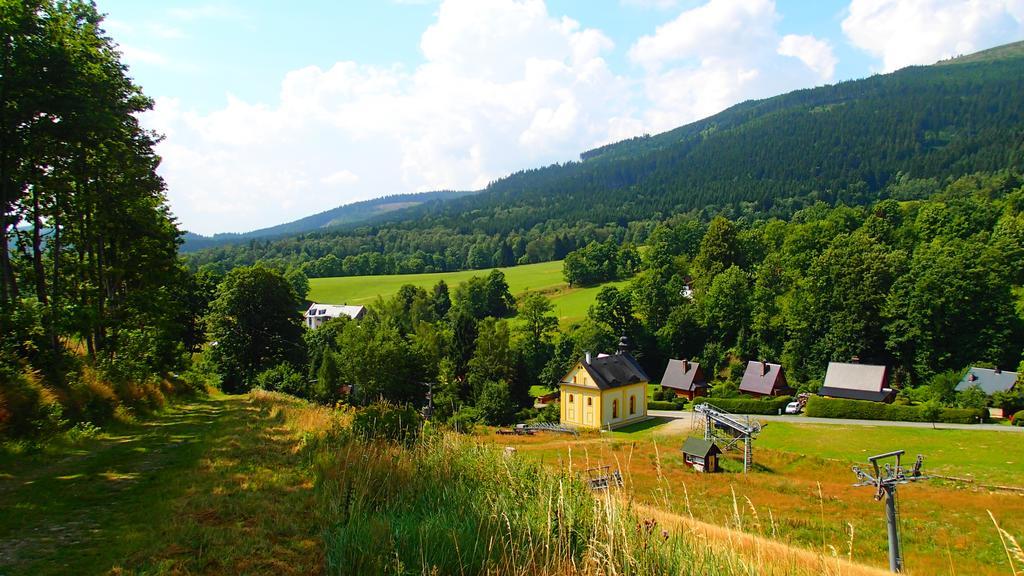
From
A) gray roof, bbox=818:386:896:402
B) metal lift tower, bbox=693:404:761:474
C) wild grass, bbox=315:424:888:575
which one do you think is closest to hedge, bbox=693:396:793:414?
gray roof, bbox=818:386:896:402

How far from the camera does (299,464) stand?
925cm

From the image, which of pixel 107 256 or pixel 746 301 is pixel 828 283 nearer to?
pixel 746 301

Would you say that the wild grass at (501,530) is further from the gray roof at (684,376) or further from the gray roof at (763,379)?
the gray roof at (684,376)

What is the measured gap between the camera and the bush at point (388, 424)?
9711 mm

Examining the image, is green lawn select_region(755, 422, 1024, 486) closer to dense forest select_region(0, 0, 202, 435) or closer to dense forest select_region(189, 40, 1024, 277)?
dense forest select_region(0, 0, 202, 435)

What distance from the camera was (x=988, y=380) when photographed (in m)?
42.5

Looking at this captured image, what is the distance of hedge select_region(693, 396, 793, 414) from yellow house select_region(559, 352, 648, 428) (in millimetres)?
6835

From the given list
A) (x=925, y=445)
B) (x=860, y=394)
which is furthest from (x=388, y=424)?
(x=860, y=394)

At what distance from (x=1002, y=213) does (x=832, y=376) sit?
44.2m

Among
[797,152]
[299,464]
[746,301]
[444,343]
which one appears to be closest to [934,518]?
[299,464]

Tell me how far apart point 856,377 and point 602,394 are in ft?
75.1

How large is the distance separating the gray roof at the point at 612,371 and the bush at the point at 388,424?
118 ft

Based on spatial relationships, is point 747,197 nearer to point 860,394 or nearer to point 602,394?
point 860,394

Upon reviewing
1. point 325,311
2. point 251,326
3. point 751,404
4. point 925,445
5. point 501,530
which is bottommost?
point 751,404
